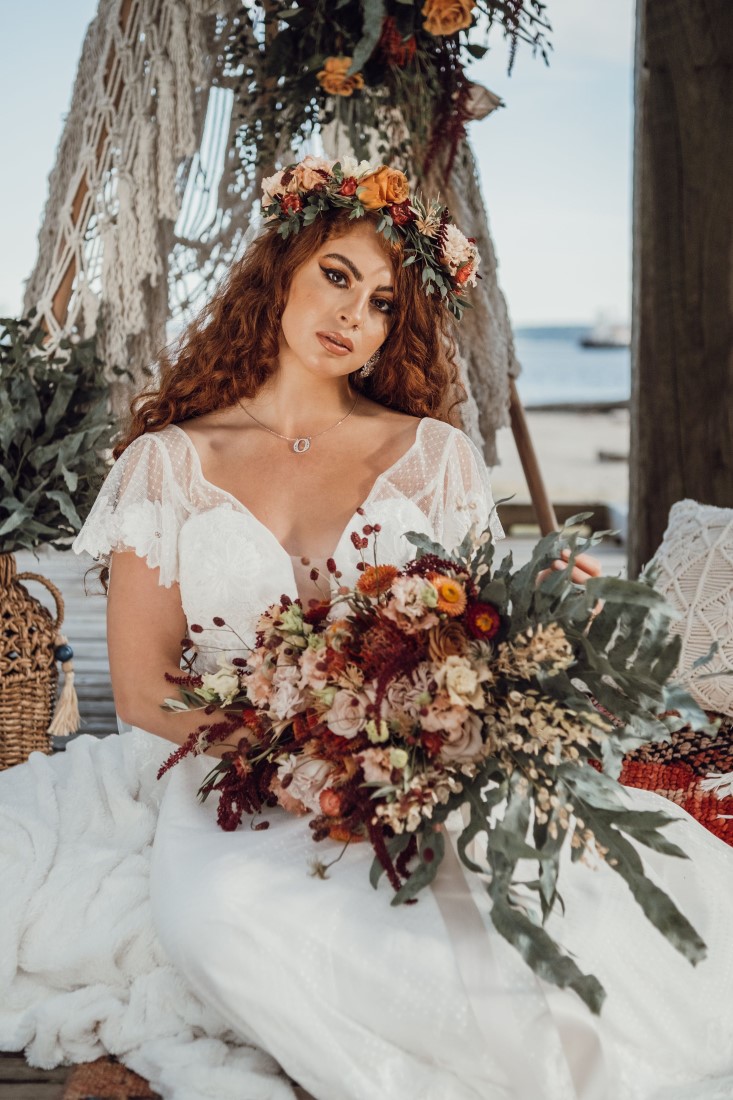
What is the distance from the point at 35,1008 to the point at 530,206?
36.1m

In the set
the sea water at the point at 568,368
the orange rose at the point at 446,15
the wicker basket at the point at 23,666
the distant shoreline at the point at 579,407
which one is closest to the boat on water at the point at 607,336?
the sea water at the point at 568,368

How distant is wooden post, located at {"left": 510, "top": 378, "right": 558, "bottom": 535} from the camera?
13.0ft

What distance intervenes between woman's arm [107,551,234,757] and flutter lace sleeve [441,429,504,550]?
62 centimetres

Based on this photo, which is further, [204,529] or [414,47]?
[414,47]

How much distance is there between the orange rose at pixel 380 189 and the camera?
90.3 inches

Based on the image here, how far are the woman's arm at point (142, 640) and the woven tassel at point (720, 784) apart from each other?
1.07 metres

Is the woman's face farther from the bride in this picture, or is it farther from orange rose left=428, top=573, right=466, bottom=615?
orange rose left=428, top=573, right=466, bottom=615

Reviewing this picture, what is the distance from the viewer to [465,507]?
8.04 feet

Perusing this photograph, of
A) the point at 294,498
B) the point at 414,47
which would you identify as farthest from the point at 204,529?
the point at 414,47

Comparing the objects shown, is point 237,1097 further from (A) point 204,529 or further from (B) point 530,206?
(B) point 530,206

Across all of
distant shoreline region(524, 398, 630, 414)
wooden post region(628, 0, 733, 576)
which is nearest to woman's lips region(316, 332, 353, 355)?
wooden post region(628, 0, 733, 576)

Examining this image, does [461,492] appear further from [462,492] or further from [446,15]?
[446,15]

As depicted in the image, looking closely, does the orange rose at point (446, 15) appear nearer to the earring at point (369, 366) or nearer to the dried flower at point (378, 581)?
the earring at point (369, 366)

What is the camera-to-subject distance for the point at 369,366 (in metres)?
2.62
